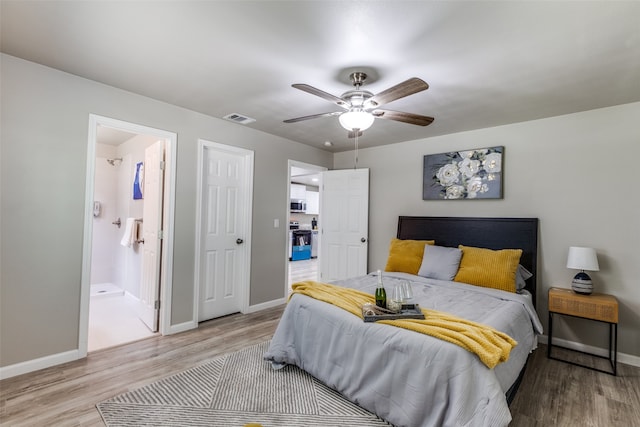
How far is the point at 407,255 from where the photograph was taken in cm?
366

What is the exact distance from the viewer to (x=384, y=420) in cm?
189

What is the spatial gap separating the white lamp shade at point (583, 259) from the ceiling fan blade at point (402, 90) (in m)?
2.33

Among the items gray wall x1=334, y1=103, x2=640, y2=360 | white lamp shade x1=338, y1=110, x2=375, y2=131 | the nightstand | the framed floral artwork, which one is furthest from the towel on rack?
the nightstand

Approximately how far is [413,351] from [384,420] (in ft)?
1.80

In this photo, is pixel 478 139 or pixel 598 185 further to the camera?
pixel 478 139

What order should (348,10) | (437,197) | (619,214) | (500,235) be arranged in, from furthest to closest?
(437,197) < (500,235) < (619,214) < (348,10)

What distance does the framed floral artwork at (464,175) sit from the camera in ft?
11.6

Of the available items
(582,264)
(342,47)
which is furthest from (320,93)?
(582,264)

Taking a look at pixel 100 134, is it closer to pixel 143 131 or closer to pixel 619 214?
pixel 143 131

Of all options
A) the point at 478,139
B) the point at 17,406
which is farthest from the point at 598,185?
the point at 17,406

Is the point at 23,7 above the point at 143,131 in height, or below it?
above

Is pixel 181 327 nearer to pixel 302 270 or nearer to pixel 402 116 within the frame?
pixel 402 116

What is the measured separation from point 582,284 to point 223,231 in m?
3.85

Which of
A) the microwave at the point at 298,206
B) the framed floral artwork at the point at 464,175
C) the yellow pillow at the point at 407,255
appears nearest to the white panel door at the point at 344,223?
the yellow pillow at the point at 407,255
